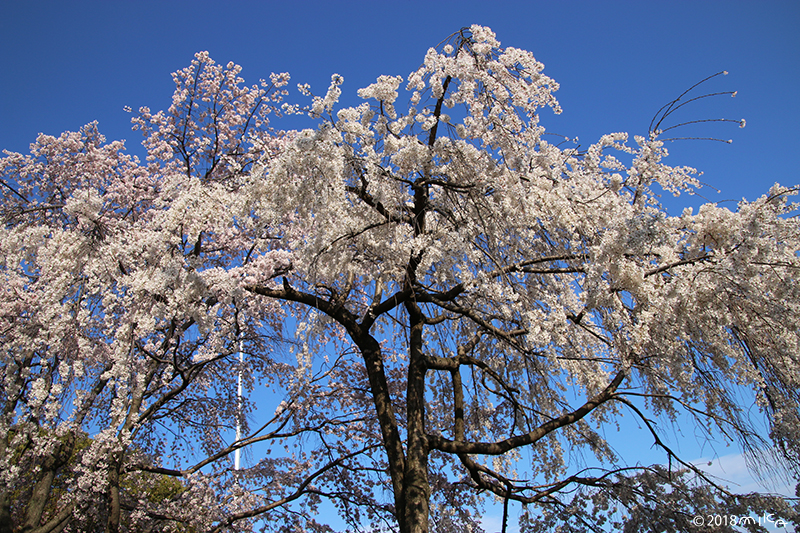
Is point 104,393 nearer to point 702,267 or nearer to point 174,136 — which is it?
point 174,136

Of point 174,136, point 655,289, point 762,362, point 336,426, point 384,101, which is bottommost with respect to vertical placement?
point 762,362

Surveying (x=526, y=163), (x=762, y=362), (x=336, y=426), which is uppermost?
(x=526, y=163)

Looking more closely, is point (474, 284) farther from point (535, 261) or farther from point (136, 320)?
point (136, 320)

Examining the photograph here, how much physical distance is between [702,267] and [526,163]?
6.13ft

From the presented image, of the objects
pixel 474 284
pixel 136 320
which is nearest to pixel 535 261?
pixel 474 284

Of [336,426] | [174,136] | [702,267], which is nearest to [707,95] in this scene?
[702,267]

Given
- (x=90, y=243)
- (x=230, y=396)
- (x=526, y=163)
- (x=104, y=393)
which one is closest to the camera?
(x=526, y=163)

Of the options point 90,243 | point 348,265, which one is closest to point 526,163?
point 348,265

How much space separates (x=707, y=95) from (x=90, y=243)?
6.65m

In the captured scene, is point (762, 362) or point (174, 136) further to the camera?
point (174, 136)

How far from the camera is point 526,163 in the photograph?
469cm

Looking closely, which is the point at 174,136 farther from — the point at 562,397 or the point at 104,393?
the point at 562,397

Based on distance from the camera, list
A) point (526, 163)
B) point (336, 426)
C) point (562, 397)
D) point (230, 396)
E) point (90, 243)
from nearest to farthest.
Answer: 1. point (526, 163)
2. point (90, 243)
3. point (562, 397)
4. point (336, 426)
5. point (230, 396)

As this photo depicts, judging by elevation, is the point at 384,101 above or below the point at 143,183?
below
